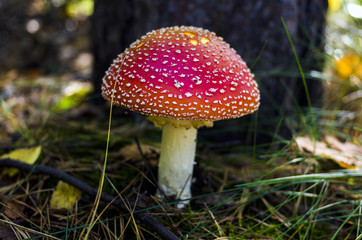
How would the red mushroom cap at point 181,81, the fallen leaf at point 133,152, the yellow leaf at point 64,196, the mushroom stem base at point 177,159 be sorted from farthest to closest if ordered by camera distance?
1. the fallen leaf at point 133,152
2. the mushroom stem base at point 177,159
3. the yellow leaf at point 64,196
4. the red mushroom cap at point 181,81

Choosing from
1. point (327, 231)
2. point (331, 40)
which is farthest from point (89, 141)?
point (331, 40)

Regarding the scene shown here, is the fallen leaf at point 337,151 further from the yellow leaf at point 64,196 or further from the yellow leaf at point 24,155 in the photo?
the yellow leaf at point 24,155

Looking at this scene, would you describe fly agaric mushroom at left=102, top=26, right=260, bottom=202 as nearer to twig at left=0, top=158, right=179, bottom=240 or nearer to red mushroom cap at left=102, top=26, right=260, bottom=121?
red mushroom cap at left=102, top=26, right=260, bottom=121

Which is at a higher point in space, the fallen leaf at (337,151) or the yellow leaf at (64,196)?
the fallen leaf at (337,151)

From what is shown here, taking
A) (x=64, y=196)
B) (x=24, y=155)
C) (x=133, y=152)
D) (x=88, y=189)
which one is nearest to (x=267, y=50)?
(x=133, y=152)

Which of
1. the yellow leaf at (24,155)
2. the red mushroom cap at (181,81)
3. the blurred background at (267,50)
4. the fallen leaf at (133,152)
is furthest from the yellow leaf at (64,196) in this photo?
the blurred background at (267,50)

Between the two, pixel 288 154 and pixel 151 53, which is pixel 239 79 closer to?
Result: pixel 151 53
